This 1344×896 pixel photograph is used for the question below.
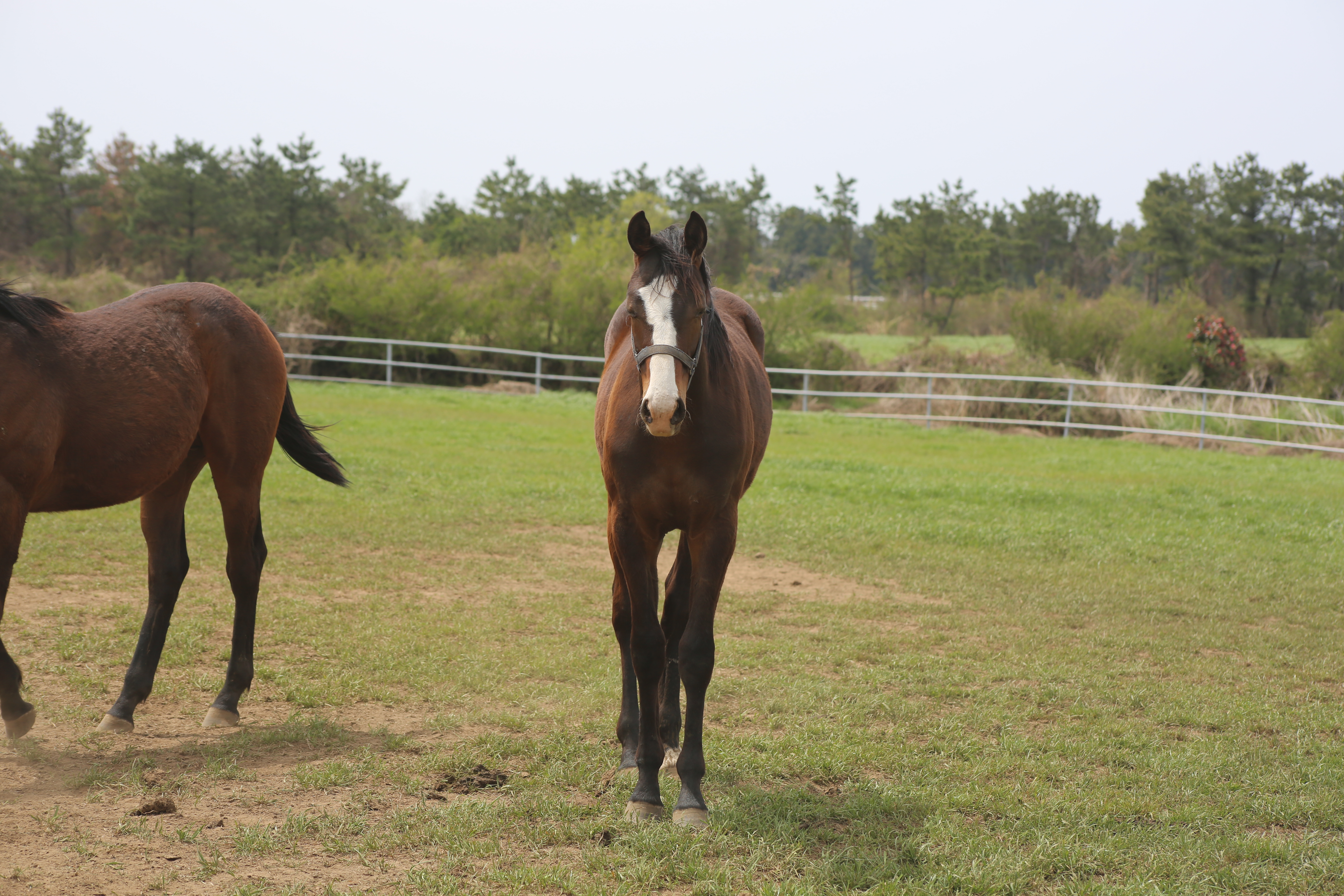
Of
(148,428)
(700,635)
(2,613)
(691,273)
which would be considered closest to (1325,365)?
(700,635)

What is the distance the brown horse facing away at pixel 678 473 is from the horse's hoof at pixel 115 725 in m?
2.15

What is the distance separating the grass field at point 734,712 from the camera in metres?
2.96

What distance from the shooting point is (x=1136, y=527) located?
9359 millimetres

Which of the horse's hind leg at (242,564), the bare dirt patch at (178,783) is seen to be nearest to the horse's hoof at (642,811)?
the bare dirt patch at (178,783)

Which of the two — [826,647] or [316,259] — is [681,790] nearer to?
[826,647]

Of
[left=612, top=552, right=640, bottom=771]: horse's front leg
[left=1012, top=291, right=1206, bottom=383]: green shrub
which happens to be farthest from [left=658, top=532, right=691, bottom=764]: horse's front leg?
[left=1012, top=291, right=1206, bottom=383]: green shrub

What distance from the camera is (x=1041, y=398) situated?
1956cm

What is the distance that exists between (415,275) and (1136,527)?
63.3 ft

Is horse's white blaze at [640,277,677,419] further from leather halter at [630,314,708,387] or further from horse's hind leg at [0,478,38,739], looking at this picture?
horse's hind leg at [0,478,38,739]

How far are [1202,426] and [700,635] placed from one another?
15998 millimetres

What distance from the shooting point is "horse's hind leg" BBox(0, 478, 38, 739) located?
11.5 ft

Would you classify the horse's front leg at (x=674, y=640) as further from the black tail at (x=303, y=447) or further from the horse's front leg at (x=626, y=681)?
the black tail at (x=303, y=447)

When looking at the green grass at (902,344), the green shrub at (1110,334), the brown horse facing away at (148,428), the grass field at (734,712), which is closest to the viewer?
the grass field at (734,712)

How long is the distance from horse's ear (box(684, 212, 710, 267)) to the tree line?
22.1m
